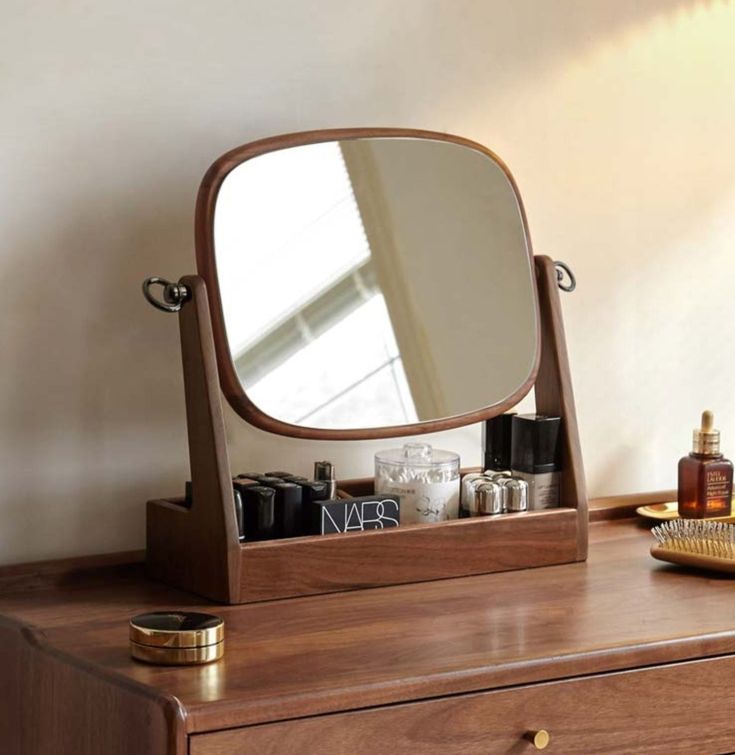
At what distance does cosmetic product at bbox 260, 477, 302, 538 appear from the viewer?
147 cm

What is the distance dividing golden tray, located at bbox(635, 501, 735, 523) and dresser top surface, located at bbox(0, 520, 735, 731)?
217mm

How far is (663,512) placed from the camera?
6.04ft

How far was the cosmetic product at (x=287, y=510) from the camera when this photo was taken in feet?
4.84

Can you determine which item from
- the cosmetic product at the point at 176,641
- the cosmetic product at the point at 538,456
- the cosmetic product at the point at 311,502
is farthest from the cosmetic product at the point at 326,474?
the cosmetic product at the point at 176,641

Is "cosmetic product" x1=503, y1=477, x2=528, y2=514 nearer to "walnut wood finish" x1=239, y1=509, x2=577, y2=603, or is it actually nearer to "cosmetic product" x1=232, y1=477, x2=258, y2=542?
"walnut wood finish" x1=239, y1=509, x2=577, y2=603

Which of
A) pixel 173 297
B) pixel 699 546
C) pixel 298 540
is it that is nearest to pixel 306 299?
pixel 173 297

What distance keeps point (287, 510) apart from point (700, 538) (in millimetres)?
501

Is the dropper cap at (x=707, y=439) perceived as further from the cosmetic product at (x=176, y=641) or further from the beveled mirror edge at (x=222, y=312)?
the cosmetic product at (x=176, y=641)

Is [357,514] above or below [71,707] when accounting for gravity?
above

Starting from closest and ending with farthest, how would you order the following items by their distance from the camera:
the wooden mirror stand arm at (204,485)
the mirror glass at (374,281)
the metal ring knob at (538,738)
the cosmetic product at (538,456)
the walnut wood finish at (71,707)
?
the walnut wood finish at (71,707) → the metal ring knob at (538,738) → the wooden mirror stand arm at (204,485) → the mirror glass at (374,281) → the cosmetic product at (538,456)

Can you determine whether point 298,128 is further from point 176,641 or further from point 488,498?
point 176,641

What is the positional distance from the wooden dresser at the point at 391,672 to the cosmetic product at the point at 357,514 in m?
0.08

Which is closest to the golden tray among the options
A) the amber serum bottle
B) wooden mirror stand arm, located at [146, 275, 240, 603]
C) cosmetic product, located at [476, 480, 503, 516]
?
the amber serum bottle

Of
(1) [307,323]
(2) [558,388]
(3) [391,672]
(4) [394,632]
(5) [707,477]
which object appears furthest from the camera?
(5) [707,477]
